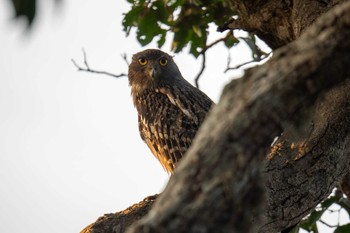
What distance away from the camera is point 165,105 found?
328 inches

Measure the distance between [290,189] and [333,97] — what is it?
80cm

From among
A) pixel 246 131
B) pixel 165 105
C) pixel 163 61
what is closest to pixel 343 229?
pixel 165 105

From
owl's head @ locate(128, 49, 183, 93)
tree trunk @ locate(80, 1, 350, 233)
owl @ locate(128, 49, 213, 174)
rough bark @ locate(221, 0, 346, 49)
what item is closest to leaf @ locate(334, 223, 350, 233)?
rough bark @ locate(221, 0, 346, 49)

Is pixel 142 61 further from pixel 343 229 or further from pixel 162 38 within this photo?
pixel 343 229

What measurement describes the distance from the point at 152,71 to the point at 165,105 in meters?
0.72

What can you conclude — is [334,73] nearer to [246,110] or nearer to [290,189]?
[246,110]

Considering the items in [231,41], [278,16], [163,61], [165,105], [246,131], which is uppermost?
[163,61]

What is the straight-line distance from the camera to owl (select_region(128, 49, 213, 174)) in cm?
782

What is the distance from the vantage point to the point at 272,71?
252 cm

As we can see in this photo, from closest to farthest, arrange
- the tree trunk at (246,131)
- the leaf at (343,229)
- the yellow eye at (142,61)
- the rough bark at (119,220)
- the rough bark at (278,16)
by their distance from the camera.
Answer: the tree trunk at (246,131), the rough bark at (119,220), the rough bark at (278,16), the leaf at (343,229), the yellow eye at (142,61)

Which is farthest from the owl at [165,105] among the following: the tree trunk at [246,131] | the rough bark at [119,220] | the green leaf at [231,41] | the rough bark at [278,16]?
the tree trunk at [246,131]

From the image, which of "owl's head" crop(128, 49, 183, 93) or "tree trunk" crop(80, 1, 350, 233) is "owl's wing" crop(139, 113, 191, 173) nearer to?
"owl's head" crop(128, 49, 183, 93)

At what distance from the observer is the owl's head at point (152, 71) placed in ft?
29.3

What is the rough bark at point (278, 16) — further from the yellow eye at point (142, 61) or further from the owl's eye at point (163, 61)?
the yellow eye at point (142, 61)
